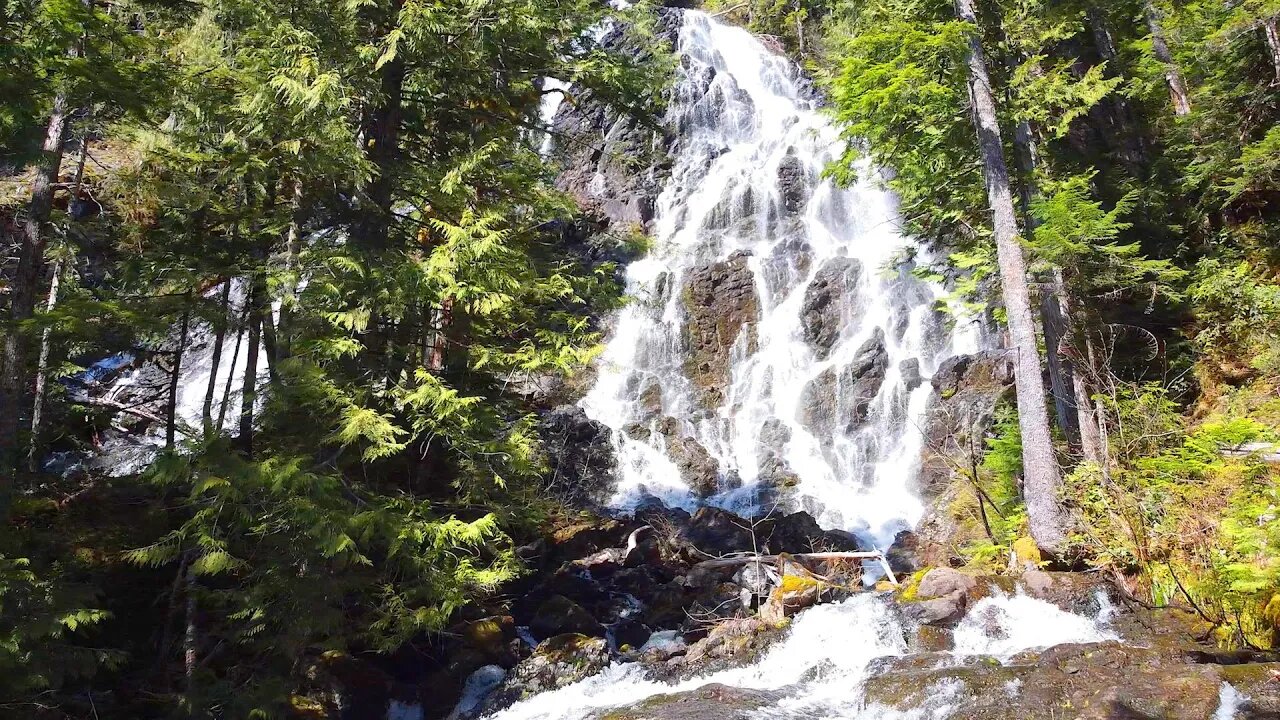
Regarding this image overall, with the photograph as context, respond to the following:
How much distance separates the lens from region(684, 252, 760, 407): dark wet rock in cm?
2370

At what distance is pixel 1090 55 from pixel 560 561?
16.3 metres

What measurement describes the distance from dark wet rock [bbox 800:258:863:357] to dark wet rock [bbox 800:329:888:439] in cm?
126

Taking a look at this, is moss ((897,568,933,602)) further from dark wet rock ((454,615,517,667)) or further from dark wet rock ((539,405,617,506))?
dark wet rock ((539,405,617,506))

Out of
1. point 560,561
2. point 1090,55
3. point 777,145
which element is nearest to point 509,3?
point 560,561

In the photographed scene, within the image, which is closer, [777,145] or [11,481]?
[11,481]

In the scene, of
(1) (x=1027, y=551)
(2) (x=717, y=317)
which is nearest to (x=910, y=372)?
(2) (x=717, y=317)

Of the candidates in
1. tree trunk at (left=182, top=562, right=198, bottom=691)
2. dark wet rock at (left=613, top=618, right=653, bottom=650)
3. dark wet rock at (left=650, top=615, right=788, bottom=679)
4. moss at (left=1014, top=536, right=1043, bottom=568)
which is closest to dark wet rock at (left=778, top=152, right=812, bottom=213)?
dark wet rock at (left=613, top=618, right=653, bottom=650)

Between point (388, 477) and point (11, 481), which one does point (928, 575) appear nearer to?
point (388, 477)

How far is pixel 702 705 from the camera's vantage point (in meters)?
6.20

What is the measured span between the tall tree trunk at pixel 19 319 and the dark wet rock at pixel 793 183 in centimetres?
2388

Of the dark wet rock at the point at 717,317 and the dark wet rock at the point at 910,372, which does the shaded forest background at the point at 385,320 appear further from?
the dark wet rock at the point at 717,317

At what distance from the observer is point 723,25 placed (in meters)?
40.3

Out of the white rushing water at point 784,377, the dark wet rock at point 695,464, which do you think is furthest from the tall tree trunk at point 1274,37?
the dark wet rock at point 695,464

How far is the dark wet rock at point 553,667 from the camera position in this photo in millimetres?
8352
